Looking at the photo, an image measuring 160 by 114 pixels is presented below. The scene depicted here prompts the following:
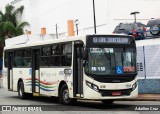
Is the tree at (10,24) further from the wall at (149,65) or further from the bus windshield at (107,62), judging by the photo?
the bus windshield at (107,62)

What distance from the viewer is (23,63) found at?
2347cm

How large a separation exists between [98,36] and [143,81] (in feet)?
28.5

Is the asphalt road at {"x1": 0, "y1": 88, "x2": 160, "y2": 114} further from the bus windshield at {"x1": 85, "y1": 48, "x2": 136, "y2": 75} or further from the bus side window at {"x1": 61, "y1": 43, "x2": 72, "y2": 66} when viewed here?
the bus side window at {"x1": 61, "y1": 43, "x2": 72, "y2": 66}

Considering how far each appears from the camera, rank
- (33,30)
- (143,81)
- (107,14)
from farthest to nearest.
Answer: (33,30)
(107,14)
(143,81)

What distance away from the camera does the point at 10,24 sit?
61562 millimetres

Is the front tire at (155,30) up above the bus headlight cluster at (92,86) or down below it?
above

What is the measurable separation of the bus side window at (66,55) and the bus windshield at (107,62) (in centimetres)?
152

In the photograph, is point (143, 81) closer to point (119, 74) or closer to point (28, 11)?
point (119, 74)

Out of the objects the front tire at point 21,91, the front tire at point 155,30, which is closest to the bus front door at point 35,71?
the front tire at point 21,91

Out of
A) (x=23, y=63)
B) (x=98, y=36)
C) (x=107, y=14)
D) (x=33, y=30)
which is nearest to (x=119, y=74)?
(x=98, y=36)

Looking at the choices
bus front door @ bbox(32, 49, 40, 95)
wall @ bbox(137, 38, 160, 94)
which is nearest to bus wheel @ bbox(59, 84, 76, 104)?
bus front door @ bbox(32, 49, 40, 95)

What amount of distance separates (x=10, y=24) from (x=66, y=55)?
4418cm

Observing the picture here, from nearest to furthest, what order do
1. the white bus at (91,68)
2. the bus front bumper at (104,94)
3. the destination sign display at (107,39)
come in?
the bus front bumper at (104,94), the white bus at (91,68), the destination sign display at (107,39)

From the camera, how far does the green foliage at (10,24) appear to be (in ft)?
203
